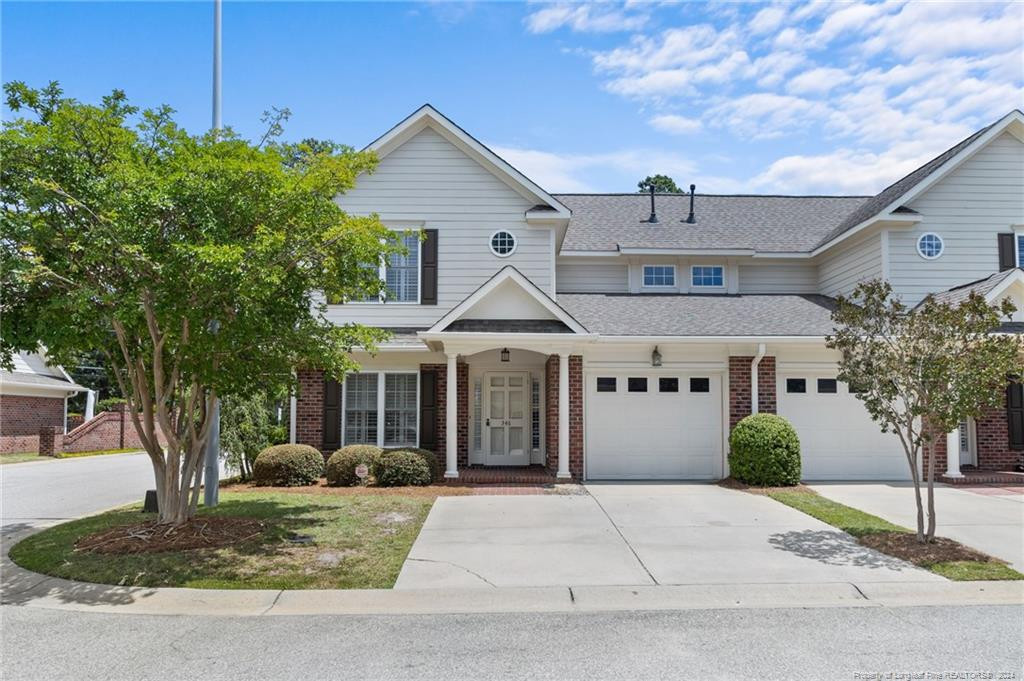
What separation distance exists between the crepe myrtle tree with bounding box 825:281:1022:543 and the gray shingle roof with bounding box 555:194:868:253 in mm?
9079

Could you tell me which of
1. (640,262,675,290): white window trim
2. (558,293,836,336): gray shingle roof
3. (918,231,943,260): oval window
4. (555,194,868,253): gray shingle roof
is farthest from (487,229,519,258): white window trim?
(918,231,943,260): oval window

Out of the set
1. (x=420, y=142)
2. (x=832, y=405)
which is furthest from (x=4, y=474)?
(x=832, y=405)

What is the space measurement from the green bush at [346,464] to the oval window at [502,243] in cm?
526

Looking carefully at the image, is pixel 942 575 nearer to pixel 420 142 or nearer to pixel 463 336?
pixel 463 336

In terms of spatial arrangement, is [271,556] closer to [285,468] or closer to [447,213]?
[285,468]

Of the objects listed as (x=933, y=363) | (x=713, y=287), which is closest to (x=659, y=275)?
(x=713, y=287)

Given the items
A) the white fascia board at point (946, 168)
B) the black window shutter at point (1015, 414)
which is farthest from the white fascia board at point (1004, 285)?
the black window shutter at point (1015, 414)

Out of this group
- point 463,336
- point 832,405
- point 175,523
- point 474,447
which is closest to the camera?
point 175,523

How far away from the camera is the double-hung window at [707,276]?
Result: 1750 centimetres

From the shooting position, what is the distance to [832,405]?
14.1 meters

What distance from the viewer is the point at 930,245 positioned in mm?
15461

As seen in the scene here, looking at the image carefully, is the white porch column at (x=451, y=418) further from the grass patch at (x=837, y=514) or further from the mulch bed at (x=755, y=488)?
the grass patch at (x=837, y=514)

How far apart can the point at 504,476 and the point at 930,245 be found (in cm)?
1107

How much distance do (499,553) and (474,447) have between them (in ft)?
23.7
